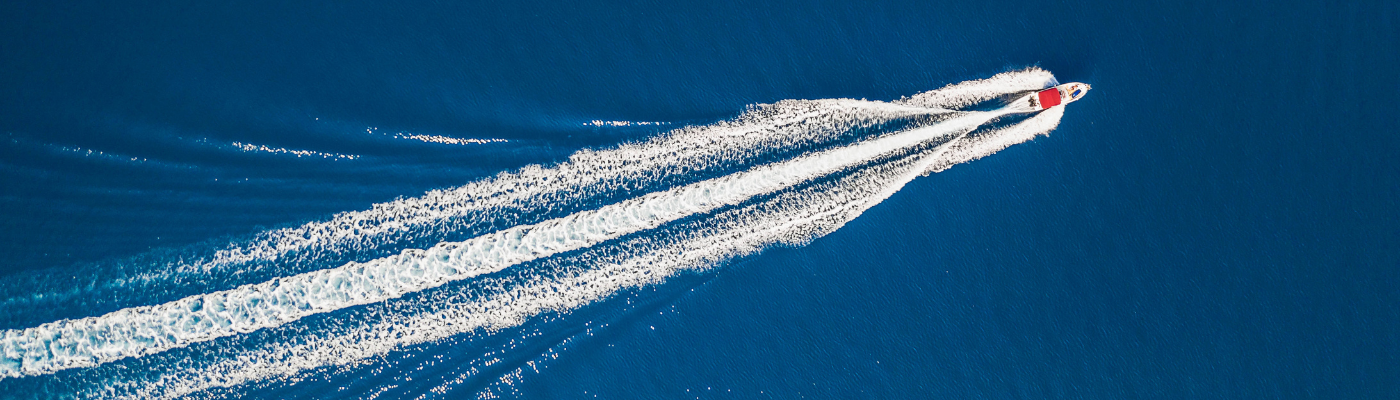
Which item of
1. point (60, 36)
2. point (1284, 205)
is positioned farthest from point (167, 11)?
point (1284, 205)

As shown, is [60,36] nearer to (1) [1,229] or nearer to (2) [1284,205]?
(1) [1,229]

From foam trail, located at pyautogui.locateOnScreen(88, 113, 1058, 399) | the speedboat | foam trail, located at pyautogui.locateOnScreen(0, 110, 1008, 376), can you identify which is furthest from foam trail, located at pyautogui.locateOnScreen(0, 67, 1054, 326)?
foam trail, located at pyautogui.locateOnScreen(88, 113, 1058, 399)

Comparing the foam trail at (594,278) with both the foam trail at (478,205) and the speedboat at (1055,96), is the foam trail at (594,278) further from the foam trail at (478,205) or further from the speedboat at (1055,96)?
the foam trail at (478,205)

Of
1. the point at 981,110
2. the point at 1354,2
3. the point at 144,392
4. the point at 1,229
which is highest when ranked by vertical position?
the point at 1,229

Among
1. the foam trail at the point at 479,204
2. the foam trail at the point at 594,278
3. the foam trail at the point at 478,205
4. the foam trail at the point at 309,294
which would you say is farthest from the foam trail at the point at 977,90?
the foam trail at the point at 309,294

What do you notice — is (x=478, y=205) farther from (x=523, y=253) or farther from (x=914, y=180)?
(x=914, y=180)
